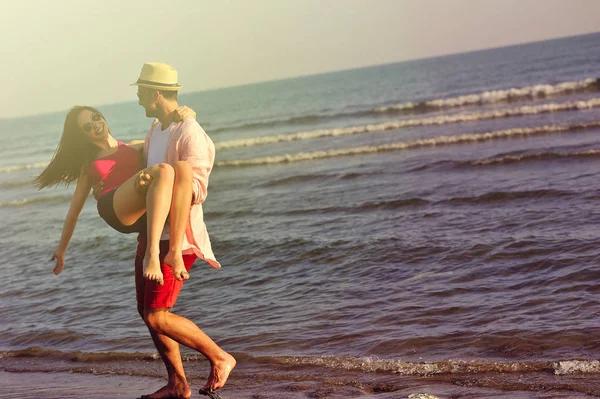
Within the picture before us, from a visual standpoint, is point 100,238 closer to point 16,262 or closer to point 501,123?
point 16,262

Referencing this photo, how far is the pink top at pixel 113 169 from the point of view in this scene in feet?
13.8

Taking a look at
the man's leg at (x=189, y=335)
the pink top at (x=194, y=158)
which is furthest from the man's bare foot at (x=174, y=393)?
the pink top at (x=194, y=158)

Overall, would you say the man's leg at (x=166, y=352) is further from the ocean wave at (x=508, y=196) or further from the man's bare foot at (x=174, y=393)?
the ocean wave at (x=508, y=196)

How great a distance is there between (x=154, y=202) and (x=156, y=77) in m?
0.78

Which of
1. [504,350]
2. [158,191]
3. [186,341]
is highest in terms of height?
[158,191]

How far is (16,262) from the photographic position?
416 inches

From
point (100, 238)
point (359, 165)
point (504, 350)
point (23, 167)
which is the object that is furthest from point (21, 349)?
point (23, 167)

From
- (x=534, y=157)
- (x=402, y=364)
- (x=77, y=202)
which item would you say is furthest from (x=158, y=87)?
(x=534, y=157)

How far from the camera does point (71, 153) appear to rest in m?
4.38

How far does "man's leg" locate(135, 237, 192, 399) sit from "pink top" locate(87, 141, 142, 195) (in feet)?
1.20

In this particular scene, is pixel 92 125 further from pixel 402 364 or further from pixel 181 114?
pixel 402 364

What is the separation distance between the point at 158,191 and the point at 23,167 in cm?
2771

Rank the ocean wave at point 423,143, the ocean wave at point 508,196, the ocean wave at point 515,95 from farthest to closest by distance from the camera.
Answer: the ocean wave at point 515,95 < the ocean wave at point 423,143 < the ocean wave at point 508,196

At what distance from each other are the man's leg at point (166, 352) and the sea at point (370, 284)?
56cm
